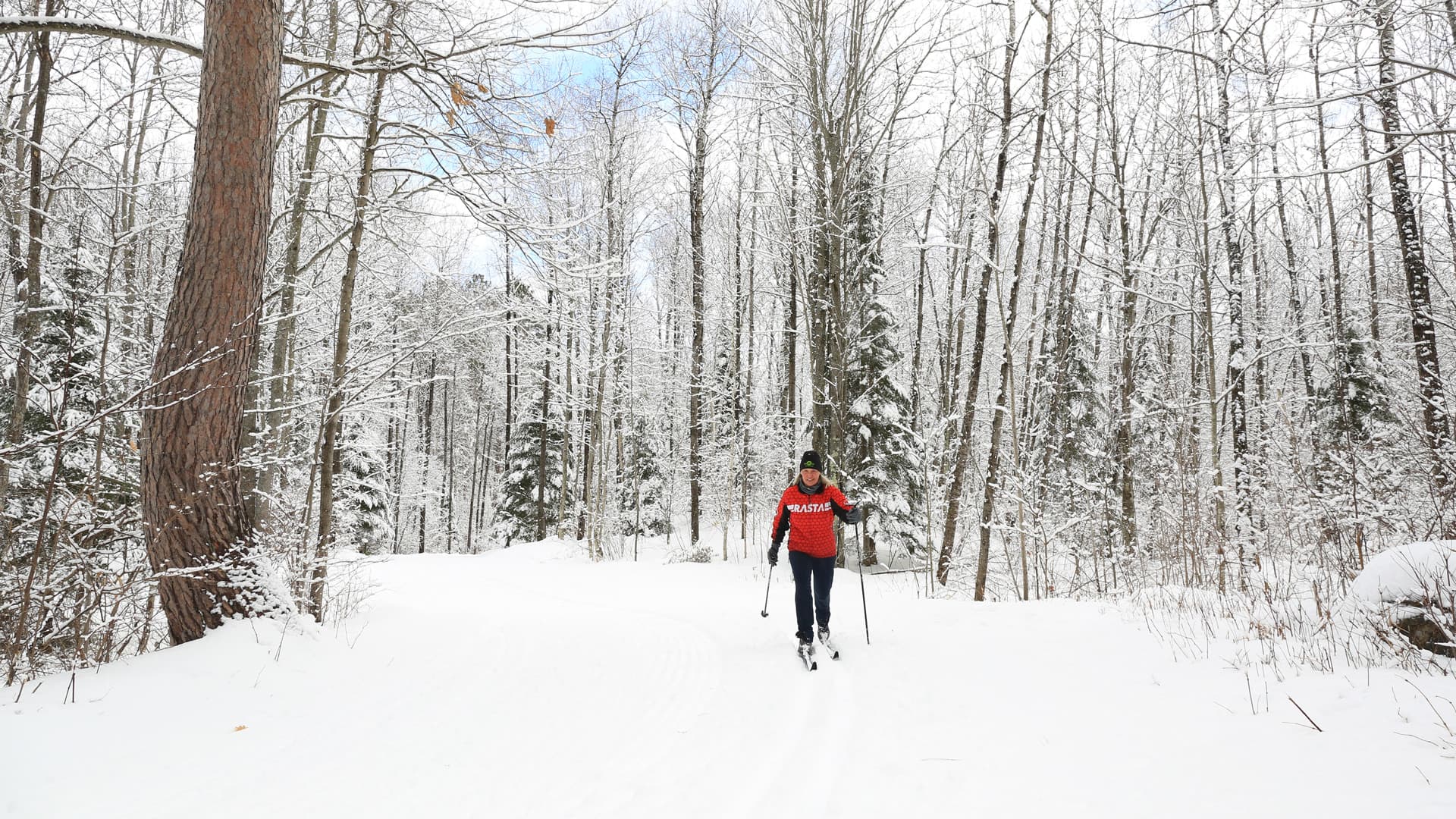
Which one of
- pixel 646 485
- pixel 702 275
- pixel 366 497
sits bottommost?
pixel 366 497

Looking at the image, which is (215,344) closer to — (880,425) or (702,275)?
(880,425)

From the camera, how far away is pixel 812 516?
18.9 feet

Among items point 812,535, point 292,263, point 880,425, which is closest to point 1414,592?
point 812,535

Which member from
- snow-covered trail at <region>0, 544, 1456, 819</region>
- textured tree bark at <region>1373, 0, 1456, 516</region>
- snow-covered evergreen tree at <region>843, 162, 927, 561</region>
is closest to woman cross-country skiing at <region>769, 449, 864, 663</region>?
snow-covered trail at <region>0, 544, 1456, 819</region>

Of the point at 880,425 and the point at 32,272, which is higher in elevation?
the point at 32,272

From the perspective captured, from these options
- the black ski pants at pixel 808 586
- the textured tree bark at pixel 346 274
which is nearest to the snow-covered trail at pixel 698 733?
the black ski pants at pixel 808 586

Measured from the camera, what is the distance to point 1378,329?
1794 cm

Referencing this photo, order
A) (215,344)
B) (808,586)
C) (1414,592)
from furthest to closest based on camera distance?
1. (808,586)
2. (215,344)
3. (1414,592)

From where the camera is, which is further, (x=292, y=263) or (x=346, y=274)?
(x=292, y=263)

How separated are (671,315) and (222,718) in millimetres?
20864

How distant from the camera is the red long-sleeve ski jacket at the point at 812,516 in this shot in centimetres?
570

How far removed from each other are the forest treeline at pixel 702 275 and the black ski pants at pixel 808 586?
340 centimetres

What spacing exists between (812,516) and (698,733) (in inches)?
91.2

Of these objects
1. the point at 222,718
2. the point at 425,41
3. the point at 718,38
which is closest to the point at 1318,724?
the point at 222,718
